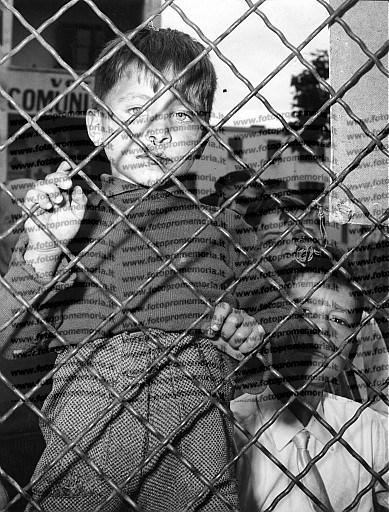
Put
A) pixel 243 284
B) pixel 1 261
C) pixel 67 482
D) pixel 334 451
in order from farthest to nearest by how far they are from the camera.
→ pixel 334 451, pixel 1 261, pixel 243 284, pixel 67 482

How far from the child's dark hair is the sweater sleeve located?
0.26 meters

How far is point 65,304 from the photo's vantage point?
0.96 metres

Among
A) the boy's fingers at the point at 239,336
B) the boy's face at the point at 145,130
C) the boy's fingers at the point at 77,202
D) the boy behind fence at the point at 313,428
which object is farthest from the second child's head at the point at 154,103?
the boy behind fence at the point at 313,428

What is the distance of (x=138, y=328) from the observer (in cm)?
91

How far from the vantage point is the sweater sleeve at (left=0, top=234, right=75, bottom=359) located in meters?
0.87

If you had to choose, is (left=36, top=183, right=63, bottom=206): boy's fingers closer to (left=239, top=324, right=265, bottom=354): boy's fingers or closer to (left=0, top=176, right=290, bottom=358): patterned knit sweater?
(left=0, top=176, right=290, bottom=358): patterned knit sweater

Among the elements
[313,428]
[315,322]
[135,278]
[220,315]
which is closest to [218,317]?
[220,315]

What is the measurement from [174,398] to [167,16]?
1.77 ft

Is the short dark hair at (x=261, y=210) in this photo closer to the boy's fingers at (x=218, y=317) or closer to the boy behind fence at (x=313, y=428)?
the boy behind fence at (x=313, y=428)

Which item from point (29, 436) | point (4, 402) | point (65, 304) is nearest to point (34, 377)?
point (4, 402)

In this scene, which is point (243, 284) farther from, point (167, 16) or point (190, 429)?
point (167, 16)

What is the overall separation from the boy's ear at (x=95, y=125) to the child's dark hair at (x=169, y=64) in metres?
0.03

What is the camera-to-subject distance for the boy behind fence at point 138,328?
2.98 feet

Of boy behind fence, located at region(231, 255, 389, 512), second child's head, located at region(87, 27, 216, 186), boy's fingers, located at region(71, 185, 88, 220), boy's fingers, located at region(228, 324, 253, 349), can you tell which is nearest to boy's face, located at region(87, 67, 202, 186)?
second child's head, located at region(87, 27, 216, 186)
